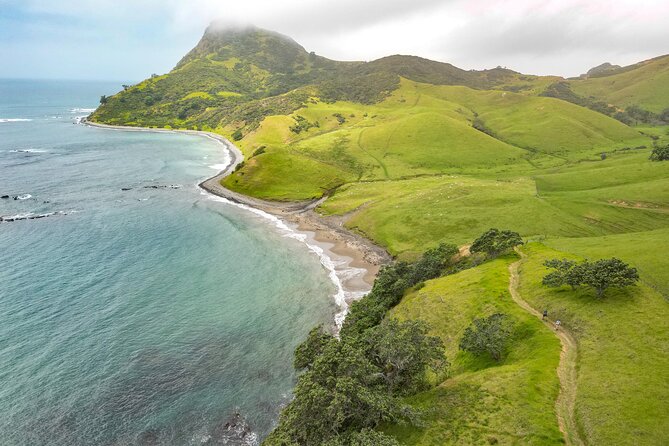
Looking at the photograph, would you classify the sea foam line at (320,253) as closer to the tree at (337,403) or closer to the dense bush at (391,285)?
the dense bush at (391,285)

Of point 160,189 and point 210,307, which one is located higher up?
point 160,189

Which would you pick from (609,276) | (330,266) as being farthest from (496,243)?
(330,266)

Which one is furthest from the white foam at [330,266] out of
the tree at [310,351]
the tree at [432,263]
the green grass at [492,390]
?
the tree at [310,351]

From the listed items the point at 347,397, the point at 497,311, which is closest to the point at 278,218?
the point at 497,311

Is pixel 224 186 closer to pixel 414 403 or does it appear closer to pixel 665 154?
pixel 414 403

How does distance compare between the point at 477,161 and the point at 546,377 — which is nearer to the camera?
the point at 546,377

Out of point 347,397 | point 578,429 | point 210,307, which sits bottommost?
point 210,307
